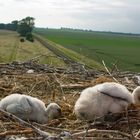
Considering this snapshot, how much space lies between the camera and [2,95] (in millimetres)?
5773

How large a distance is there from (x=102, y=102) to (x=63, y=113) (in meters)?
0.56

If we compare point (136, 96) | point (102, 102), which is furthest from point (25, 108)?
point (136, 96)

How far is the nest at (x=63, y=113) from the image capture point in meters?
4.02

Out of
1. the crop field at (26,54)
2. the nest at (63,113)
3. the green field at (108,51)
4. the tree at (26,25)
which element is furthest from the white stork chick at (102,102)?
Answer: the tree at (26,25)

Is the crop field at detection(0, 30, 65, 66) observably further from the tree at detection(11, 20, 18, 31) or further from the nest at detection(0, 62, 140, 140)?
the tree at detection(11, 20, 18, 31)

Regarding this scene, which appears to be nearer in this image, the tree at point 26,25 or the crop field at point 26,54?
the crop field at point 26,54

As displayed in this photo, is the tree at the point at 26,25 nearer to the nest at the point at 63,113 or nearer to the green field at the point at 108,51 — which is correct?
the green field at the point at 108,51

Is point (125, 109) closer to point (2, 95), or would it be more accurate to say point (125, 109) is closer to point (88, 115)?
point (88, 115)

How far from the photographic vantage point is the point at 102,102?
4586 mm

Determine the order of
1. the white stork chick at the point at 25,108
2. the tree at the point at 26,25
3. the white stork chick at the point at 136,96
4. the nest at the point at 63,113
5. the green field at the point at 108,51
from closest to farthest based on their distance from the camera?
the nest at the point at 63,113, the white stork chick at the point at 25,108, the white stork chick at the point at 136,96, the green field at the point at 108,51, the tree at the point at 26,25

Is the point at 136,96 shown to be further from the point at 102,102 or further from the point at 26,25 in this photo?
the point at 26,25

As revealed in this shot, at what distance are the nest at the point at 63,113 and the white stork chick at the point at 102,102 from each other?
78 mm

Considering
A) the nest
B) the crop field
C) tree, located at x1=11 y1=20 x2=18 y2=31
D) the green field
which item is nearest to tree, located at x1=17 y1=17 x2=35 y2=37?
the green field

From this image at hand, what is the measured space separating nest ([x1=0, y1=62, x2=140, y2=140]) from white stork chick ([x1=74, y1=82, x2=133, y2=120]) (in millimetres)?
78
